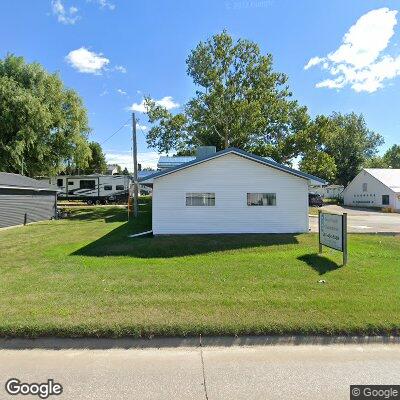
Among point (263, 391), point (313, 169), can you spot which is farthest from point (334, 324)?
point (313, 169)

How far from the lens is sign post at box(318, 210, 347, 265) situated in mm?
9375

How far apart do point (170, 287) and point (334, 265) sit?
15.0 ft

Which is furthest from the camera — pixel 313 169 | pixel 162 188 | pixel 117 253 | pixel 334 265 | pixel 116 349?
pixel 313 169

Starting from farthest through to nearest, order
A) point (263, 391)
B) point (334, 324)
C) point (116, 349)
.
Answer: point (334, 324)
point (116, 349)
point (263, 391)

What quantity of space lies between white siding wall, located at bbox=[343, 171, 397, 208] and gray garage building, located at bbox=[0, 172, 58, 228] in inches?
1362

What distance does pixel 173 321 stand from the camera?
552 cm

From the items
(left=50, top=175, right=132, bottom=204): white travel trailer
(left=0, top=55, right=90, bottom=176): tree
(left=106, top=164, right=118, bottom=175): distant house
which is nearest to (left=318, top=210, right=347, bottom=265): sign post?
(left=0, top=55, right=90, bottom=176): tree

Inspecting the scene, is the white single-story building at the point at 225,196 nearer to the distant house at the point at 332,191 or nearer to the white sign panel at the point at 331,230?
the white sign panel at the point at 331,230

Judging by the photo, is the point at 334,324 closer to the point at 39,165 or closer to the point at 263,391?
the point at 263,391

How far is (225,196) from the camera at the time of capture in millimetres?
15789

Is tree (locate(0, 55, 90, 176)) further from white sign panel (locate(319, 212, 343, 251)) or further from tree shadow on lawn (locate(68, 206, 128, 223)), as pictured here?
white sign panel (locate(319, 212, 343, 251))

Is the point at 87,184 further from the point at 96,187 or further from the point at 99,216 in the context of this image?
the point at 99,216

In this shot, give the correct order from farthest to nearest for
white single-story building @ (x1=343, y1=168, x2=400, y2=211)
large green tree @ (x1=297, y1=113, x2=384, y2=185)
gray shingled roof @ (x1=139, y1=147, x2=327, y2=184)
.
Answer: large green tree @ (x1=297, y1=113, x2=384, y2=185)
white single-story building @ (x1=343, y1=168, x2=400, y2=211)
gray shingled roof @ (x1=139, y1=147, x2=327, y2=184)

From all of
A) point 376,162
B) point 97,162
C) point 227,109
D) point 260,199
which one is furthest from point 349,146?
point 260,199
